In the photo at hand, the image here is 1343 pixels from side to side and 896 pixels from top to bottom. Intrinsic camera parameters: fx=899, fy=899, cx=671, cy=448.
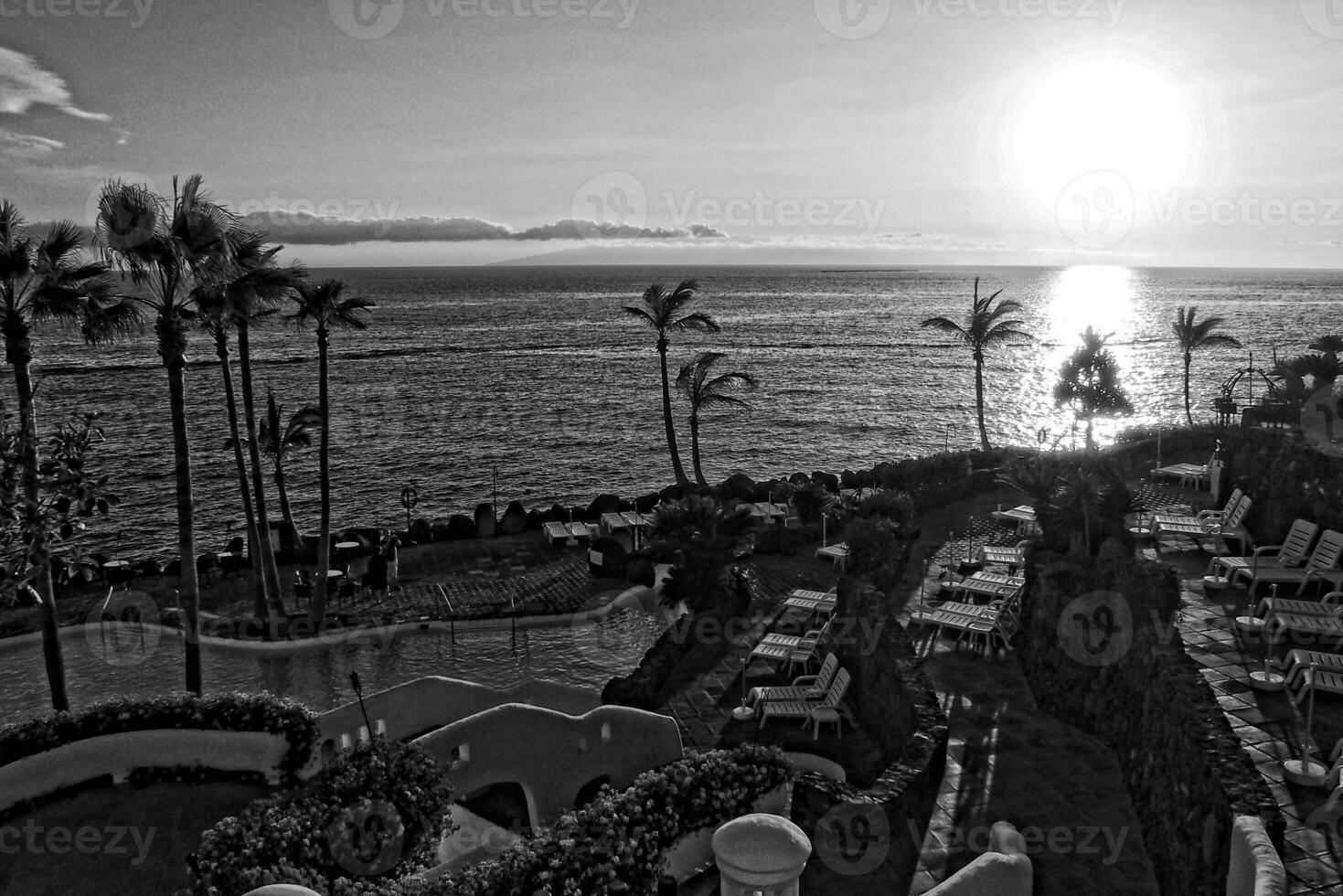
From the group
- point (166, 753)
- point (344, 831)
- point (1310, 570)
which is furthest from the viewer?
point (1310, 570)

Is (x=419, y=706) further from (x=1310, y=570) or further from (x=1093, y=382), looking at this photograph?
(x=1093, y=382)

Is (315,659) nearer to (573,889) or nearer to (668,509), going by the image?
(668,509)

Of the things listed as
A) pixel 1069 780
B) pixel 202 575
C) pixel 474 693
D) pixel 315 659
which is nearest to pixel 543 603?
pixel 315 659

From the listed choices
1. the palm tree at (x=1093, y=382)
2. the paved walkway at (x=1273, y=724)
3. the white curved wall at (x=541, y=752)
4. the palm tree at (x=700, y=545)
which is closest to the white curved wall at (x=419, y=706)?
the white curved wall at (x=541, y=752)

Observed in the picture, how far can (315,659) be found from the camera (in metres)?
19.4

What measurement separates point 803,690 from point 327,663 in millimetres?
10520

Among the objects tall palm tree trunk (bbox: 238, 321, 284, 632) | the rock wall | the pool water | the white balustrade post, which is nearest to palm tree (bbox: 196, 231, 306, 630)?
tall palm tree trunk (bbox: 238, 321, 284, 632)

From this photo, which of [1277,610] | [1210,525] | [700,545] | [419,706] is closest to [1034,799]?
[1277,610]

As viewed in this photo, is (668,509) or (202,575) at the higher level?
(668,509)

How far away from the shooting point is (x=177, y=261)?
15664 mm

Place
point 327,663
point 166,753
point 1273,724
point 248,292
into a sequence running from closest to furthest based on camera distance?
1. point 1273,724
2. point 166,753
3. point 248,292
4. point 327,663

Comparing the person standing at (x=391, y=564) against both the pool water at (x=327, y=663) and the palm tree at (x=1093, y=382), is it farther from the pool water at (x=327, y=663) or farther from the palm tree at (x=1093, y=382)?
the palm tree at (x=1093, y=382)

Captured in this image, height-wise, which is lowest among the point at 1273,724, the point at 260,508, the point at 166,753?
the point at 166,753

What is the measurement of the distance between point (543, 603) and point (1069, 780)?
1429 cm
